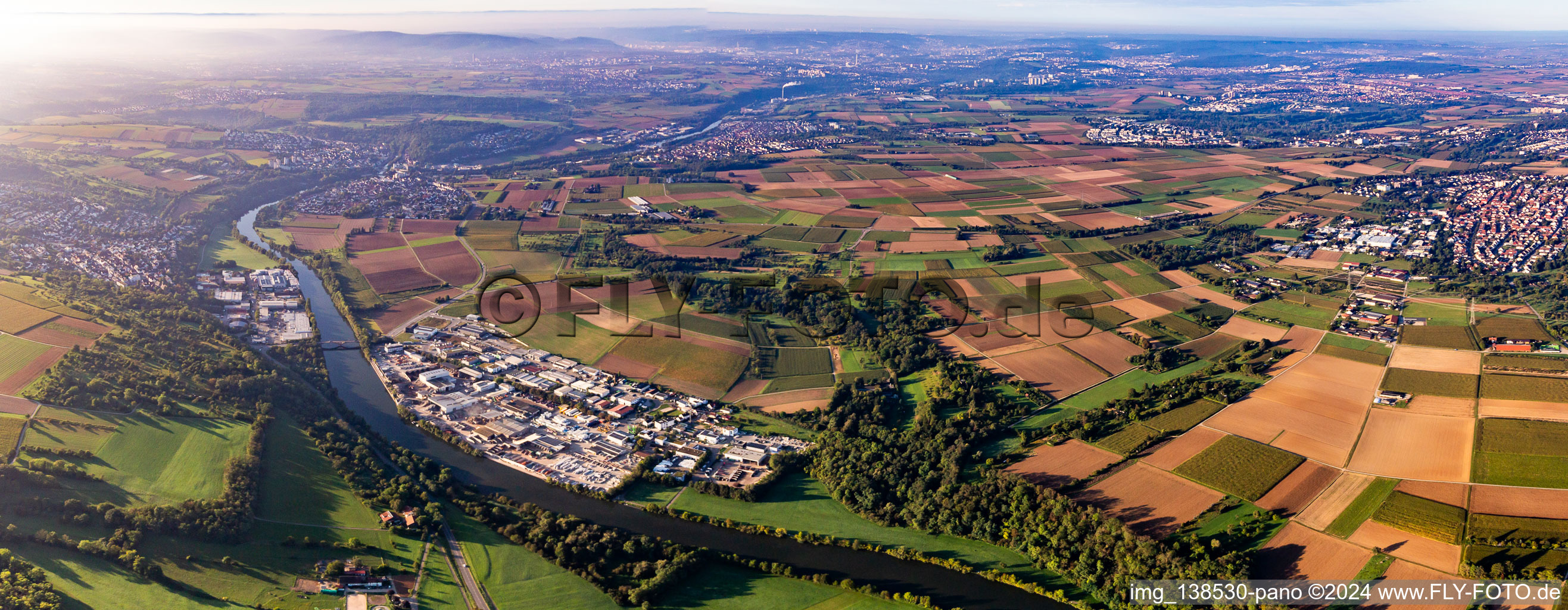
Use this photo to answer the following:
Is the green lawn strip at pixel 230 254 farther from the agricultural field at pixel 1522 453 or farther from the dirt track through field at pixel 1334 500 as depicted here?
the agricultural field at pixel 1522 453

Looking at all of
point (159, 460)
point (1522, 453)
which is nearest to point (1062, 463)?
point (1522, 453)

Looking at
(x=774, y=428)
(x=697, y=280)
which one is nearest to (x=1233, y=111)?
(x=697, y=280)

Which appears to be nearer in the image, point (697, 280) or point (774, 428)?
point (774, 428)

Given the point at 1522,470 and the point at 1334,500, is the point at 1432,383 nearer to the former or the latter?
the point at 1522,470

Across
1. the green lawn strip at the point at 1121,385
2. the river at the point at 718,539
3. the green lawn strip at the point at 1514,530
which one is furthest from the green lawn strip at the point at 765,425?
the green lawn strip at the point at 1514,530

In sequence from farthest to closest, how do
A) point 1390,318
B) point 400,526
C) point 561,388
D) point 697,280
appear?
point 697,280, point 1390,318, point 561,388, point 400,526

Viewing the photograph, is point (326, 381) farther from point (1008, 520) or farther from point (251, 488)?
point (1008, 520)
